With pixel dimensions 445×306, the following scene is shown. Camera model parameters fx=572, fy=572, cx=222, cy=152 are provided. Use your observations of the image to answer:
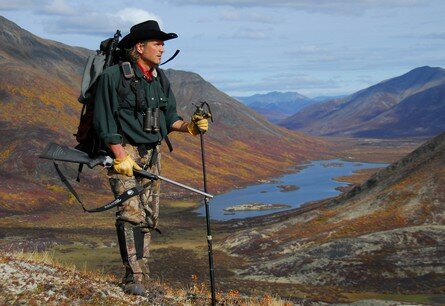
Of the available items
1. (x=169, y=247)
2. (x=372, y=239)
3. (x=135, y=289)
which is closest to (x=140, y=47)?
(x=135, y=289)

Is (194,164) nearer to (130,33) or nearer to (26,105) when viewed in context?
(26,105)

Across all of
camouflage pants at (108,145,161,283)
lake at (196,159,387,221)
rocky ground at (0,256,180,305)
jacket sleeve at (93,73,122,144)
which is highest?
jacket sleeve at (93,73,122,144)

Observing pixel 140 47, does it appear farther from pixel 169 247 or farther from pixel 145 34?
pixel 169 247

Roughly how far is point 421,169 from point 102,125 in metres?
56.2

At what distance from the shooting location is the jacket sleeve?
8070mm

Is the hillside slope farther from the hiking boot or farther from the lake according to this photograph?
the hiking boot

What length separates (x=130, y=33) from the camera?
8492 mm

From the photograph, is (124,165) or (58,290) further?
(124,165)

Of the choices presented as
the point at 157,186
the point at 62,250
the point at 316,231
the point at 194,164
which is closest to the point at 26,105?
the point at 194,164

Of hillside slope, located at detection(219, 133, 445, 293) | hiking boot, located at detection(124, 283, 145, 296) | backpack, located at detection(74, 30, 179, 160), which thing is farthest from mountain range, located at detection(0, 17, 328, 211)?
hiking boot, located at detection(124, 283, 145, 296)

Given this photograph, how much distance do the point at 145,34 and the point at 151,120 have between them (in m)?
1.26


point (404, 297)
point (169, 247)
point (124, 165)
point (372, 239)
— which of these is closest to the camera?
point (124, 165)

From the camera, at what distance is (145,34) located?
27.5 feet

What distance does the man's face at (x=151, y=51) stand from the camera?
8.47 m
